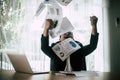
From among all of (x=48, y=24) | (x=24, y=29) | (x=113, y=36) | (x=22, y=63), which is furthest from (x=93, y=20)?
(x=22, y=63)

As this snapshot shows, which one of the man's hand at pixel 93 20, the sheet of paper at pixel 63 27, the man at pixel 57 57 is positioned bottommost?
the man at pixel 57 57

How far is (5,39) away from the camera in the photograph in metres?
2.48

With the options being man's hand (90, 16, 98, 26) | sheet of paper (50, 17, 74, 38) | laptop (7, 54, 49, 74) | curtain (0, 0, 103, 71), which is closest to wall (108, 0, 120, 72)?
man's hand (90, 16, 98, 26)

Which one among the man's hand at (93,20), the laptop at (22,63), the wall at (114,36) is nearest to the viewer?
the laptop at (22,63)

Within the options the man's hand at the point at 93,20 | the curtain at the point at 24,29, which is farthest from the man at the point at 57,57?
the man's hand at the point at 93,20

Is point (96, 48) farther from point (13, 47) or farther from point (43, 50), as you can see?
point (13, 47)

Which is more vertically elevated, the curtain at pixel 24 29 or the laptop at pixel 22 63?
the curtain at pixel 24 29

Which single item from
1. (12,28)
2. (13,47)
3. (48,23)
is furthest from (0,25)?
(48,23)

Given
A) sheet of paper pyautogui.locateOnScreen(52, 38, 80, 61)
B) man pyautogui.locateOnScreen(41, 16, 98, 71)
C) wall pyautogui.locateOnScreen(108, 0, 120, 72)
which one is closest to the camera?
sheet of paper pyautogui.locateOnScreen(52, 38, 80, 61)

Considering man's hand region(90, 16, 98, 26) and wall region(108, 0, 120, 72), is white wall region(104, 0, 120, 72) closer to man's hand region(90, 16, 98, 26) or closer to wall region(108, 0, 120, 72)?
wall region(108, 0, 120, 72)

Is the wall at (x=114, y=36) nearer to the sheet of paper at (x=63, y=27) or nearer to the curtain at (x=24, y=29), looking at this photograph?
the curtain at (x=24, y=29)

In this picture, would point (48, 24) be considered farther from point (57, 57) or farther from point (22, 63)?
point (22, 63)

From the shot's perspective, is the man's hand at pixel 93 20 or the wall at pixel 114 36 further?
the wall at pixel 114 36

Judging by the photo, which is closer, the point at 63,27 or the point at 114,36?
the point at 63,27
